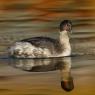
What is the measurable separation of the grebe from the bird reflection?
0.16ft

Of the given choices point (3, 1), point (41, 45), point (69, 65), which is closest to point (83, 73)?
point (69, 65)

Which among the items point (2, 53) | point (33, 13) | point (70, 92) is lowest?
point (70, 92)

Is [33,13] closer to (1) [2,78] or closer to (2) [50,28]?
(2) [50,28]

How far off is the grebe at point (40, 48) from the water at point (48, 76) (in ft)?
0.15

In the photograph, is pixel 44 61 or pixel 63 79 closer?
pixel 63 79

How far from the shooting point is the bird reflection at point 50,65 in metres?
3.96

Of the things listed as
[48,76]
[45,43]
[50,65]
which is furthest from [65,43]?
[48,76]

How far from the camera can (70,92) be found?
A: 12.4 ft

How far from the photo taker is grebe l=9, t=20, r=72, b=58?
425cm

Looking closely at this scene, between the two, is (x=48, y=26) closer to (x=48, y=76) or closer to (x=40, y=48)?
(x=40, y=48)

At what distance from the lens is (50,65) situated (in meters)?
4.14

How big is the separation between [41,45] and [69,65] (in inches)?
11.2

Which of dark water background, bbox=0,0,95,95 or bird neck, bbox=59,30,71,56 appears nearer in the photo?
dark water background, bbox=0,0,95,95

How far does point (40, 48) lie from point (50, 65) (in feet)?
0.62
